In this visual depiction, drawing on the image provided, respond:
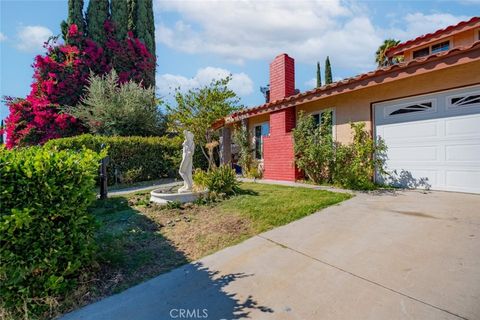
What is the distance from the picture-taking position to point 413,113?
6.85 metres

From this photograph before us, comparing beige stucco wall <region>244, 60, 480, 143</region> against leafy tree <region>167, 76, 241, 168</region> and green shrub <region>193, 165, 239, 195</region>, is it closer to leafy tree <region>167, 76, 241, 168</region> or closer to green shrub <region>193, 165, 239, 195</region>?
green shrub <region>193, 165, 239, 195</region>

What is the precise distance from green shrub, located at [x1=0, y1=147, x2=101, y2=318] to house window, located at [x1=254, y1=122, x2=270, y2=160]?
353 inches

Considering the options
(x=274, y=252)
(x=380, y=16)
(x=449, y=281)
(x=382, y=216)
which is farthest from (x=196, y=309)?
(x=380, y=16)

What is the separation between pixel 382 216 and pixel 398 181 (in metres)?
3.17

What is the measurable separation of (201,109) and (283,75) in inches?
207

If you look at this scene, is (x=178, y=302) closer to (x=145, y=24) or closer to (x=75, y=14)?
(x=75, y=14)

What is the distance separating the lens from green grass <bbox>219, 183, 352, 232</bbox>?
4973 mm

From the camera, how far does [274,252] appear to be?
370 cm

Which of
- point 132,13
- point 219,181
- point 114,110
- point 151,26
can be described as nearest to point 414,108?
point 219,181

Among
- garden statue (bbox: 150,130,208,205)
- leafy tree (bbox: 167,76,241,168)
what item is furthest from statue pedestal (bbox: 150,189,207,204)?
leafy tree (bbox: 167,76,241,168)

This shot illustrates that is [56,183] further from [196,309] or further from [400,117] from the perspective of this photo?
[400,117]

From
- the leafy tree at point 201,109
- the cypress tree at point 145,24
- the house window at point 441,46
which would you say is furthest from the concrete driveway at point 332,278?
the cypress tree at point 145,24

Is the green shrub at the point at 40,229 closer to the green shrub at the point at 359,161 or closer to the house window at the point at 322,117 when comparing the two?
the green shrub at the point at 359,161

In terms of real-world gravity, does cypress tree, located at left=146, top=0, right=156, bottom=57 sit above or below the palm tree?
above
